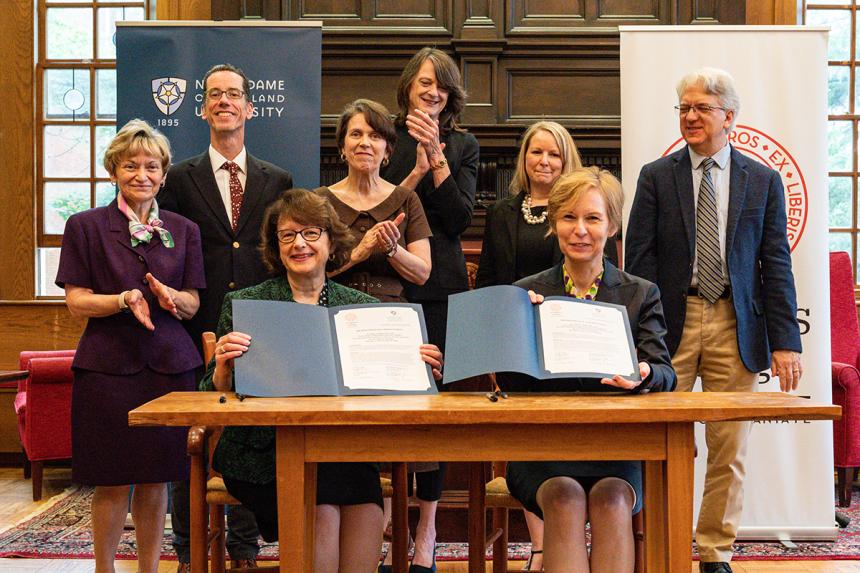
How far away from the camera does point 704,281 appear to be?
11.1 ft

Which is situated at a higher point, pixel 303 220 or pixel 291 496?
pixel 303 220

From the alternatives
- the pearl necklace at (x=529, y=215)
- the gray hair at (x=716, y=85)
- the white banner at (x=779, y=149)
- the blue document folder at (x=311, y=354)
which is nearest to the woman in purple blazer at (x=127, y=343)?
the blue document folder at (x=311, y=354)

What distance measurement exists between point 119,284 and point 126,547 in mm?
1515

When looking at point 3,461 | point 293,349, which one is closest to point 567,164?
point 293,349

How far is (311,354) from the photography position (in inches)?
89.7

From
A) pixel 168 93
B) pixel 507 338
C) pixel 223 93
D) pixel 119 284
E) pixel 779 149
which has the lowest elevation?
pixel 507 338

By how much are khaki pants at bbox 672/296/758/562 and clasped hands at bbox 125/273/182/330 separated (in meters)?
1.69

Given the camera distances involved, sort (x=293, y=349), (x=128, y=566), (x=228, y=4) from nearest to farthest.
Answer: (x=293, y=349) < (x=128, y=566) < (x=228, y=4)

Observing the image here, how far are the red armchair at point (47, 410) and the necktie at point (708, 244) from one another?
335 cm

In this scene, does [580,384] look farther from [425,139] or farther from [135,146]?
[135,146]

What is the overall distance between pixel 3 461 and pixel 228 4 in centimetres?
311

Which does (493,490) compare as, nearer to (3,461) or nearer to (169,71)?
(169,71)

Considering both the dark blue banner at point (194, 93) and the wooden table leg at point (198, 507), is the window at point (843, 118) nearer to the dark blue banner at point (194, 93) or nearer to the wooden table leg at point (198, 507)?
the dark blue banner at point (194, 93)

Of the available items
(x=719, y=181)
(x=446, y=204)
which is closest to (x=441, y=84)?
(x=446, y=204)
